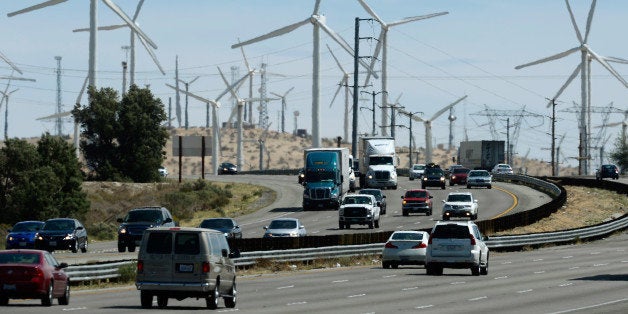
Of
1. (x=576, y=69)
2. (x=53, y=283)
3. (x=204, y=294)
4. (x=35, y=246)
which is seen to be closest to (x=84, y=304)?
(x=53, y=283)

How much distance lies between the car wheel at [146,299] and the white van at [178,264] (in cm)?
16

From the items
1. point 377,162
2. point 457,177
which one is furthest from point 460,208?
point 457,177

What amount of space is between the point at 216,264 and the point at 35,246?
25.9m

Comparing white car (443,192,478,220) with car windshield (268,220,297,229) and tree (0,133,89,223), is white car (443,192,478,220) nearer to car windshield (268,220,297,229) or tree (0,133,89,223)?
car windshield (268,220,297,229)

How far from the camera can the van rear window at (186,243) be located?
28484mm

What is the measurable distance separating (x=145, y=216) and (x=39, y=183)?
41.8 m

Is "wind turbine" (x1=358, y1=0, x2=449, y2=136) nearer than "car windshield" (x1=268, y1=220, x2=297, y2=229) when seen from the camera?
No

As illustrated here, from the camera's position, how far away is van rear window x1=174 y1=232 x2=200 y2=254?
28.5 m

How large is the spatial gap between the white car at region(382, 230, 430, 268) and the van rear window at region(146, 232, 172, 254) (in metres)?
20.2

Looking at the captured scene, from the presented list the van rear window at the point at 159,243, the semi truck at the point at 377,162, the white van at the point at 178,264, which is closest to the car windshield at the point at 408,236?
the white van at the point at 178,264

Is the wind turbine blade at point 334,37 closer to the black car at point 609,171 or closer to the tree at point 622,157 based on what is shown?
the black car at point 609,171

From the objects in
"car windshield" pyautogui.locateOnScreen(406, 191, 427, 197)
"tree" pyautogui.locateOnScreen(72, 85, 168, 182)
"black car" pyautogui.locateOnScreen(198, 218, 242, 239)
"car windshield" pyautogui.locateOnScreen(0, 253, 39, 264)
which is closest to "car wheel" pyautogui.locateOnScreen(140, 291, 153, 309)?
"car windshield" pyautogui.locateOnScreen(0, 253, 39, 264)

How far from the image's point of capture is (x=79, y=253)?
187ft

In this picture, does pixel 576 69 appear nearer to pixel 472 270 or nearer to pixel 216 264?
pixel 472 270
